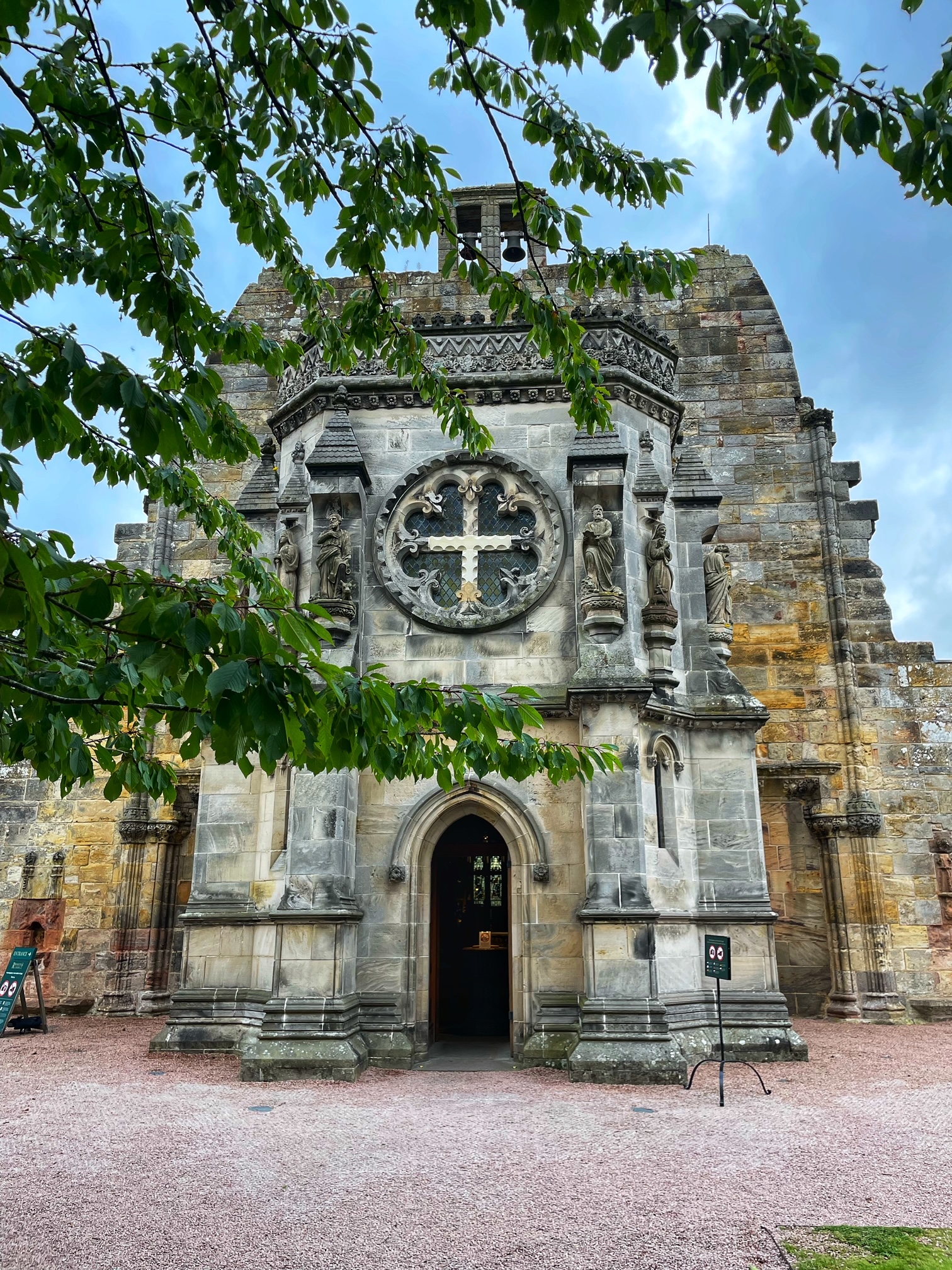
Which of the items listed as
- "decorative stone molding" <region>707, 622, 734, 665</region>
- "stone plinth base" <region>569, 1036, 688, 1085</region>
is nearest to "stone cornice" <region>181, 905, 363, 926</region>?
"stone plinth base" <region>569, 1036, 688, 1085</region>

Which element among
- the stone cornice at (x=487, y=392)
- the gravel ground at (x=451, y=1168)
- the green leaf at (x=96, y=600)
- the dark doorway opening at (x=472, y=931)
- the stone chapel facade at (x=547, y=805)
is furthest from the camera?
the dark doorway opening at (x=472, y=931)

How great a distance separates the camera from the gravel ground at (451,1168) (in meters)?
5.01

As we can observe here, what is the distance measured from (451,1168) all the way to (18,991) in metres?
9.16

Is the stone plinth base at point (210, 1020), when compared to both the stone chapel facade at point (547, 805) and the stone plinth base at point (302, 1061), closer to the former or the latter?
the stone chapel facade at point (547, 805)

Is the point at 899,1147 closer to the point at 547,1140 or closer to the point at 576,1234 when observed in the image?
the point at 547,1140

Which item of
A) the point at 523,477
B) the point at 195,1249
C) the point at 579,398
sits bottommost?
the point at 195,1249

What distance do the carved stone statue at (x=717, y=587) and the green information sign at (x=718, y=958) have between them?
4.25 metres

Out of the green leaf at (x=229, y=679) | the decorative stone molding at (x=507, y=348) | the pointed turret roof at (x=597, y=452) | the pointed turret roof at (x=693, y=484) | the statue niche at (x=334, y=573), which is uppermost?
the decorative stone molding at (x=507, y=348)

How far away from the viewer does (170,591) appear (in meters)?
3.31

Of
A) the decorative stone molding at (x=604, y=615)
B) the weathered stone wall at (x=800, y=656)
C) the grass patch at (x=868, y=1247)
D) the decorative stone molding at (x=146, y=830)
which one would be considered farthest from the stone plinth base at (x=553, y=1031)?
the decorative stone molding at (x=146, y=830)

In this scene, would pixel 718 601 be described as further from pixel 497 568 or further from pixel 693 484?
pixel 497 568

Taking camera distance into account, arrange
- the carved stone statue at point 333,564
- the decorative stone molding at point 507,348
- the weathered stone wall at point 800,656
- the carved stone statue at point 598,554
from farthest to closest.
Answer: the weathered stone wall at point 800,656 < the decorative stone molding at point 507,348 < the carved stone statue at point 333,564 < the carved stone statue at point 598,554

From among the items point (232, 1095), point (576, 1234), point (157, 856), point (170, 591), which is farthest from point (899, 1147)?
point (157, 856)

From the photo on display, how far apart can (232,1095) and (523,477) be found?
287 inches
